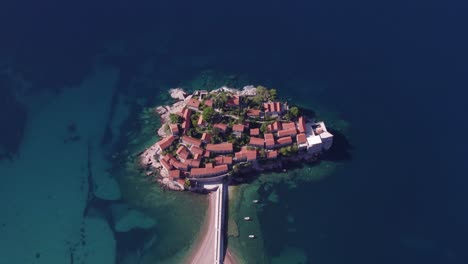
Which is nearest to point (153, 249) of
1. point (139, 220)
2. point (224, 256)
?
point (139, 220)

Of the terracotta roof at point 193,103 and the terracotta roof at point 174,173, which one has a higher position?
the terracotta roof at point 193,103

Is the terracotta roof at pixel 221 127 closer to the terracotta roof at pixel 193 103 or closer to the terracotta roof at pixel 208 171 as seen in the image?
the terracotta roof at pixel 193 103

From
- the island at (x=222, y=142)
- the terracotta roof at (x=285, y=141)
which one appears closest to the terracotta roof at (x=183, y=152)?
the island at (x=222, y=142)

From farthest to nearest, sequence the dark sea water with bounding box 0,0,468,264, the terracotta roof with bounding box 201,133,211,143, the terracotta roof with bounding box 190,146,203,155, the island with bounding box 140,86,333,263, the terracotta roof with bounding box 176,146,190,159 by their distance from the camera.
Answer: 1. the terracotta roof with bounding box 201,133,211,143
2. the terracotta roof with bounding box 190,146,203,155
3. the terracotta roof with bounding box 176,146,190,159
4. the island with bounding box 140,86,333,263
5. the dark sea water with bounding box 0,0,468,264

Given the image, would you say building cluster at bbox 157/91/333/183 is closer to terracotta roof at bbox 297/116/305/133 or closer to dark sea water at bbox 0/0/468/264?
terracotta roof at bbox 297/116/305/133

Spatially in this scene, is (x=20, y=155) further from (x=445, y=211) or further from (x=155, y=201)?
(x=445, y=211)

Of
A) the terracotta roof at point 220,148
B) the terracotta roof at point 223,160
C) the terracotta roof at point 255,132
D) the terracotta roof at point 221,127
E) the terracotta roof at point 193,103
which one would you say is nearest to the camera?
the terracotta roof at point 223,160

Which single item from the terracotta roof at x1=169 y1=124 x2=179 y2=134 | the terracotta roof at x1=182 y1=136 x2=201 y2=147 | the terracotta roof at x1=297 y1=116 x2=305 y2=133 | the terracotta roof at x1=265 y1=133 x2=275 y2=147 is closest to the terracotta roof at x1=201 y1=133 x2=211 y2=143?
the terracotta roof at x1=182 y1=136 x2=201 y2=147
